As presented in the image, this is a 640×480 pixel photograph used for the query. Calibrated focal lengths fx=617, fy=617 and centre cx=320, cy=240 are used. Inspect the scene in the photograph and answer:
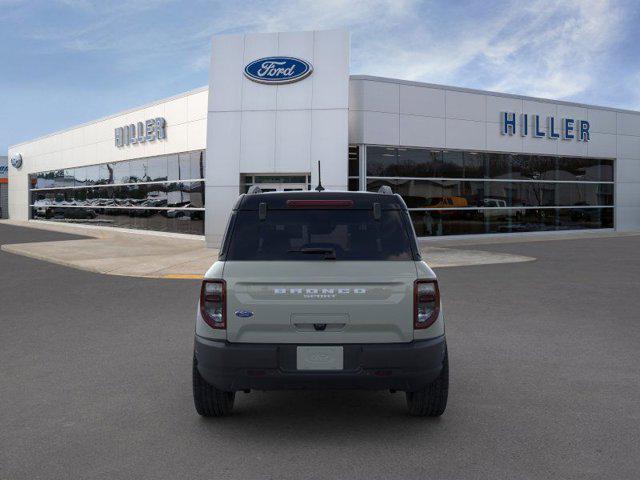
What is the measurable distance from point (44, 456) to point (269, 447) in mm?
1442

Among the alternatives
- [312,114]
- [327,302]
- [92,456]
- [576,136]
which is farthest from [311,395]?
[576,136]

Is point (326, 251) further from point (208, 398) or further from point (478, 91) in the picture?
point (478, 91)

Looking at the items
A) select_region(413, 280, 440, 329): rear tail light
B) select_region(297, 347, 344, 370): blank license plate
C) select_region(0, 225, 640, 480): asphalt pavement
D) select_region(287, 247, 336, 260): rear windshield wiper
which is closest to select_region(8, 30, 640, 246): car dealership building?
select_region(0, 225, 640, 480): asphalt pavement

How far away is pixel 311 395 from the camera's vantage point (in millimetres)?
5285

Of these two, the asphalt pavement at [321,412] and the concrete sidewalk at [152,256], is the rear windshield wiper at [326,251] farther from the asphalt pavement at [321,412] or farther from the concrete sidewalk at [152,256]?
the concrete sidewalk at [152,256]

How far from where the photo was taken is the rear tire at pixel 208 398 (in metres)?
4.51

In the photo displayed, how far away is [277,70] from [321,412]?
1714 centimetres

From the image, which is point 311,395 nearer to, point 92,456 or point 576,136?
point 92,456

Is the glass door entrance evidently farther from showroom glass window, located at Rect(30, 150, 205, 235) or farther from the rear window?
the rear window

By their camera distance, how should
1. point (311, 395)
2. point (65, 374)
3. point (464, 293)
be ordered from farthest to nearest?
1. point (464, 293)
2. point (65, 374)
3. point (311, 395)

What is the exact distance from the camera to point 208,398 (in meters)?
4.54

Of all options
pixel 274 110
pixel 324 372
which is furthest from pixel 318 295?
pixel 274 110

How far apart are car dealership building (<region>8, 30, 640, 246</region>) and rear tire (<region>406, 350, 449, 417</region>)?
15.6 meters

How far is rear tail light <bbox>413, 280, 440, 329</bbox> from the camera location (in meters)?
4.13
